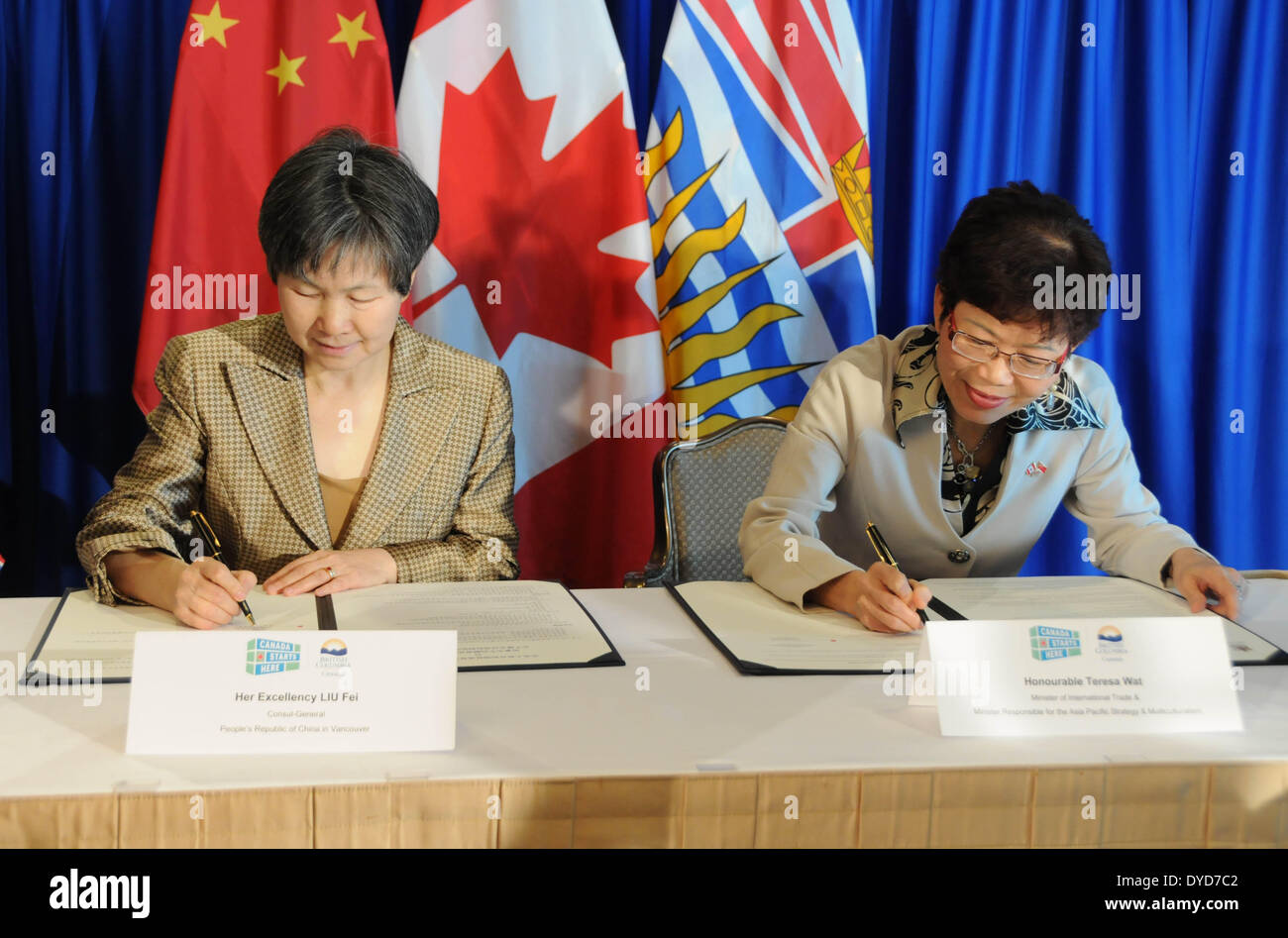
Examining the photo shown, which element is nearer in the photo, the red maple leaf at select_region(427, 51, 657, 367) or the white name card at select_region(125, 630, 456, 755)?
the white name card at select_region(125, 630, 456, 755)

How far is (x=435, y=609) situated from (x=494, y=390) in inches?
23.3

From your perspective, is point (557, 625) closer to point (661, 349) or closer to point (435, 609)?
point (435, 609)

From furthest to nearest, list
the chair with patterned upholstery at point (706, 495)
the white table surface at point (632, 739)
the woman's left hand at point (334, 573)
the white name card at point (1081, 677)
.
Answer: the chair with patterned upholstery at point (706, 495)
the woman's left hand at point (334, 573)
the white name card at point (1081, 677)
the white table surface at point (632, 739)

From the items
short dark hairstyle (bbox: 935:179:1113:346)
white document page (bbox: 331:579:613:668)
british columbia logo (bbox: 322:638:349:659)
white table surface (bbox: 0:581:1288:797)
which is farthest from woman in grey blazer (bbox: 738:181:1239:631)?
british columbia logo (bbox: 322:638:349:659)

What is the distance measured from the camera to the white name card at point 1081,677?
1.14 meters

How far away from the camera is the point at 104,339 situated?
2723mm

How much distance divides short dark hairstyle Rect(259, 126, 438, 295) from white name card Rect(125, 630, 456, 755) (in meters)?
0.85

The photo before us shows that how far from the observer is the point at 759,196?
277 centimetres

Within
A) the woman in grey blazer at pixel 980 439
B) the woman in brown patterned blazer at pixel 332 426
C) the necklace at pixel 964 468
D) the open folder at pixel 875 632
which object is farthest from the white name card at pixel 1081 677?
the woman in brown patterned blazer at pixel 332 426

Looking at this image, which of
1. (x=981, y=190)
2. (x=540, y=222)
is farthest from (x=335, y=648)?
(x=981, y=190)

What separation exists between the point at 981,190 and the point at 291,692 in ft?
8.06

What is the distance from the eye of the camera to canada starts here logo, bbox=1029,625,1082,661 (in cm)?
117

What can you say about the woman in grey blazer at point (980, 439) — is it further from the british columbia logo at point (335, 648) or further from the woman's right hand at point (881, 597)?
the british columbia logo at point (335, 648)

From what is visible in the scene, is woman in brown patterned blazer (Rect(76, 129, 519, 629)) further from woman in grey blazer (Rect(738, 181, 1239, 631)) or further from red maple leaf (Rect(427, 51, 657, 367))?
red maple leaf (Rect(427, 51, 657, 367))
